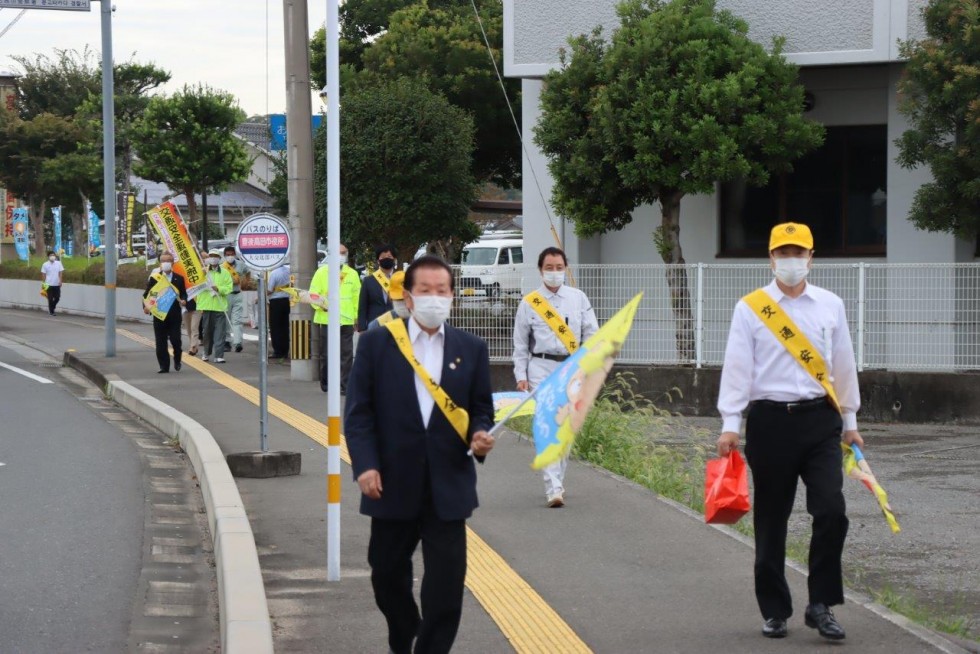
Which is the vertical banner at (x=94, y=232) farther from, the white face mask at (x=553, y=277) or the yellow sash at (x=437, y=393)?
the yellow sash at (x=437, y=393)

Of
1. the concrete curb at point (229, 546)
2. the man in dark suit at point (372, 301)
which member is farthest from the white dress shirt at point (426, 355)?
the man in dark suit at point (372, 301)

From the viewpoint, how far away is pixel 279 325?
20938mm

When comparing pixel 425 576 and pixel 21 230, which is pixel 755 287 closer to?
pixel 425 576

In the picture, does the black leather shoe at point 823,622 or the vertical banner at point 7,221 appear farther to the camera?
the vertical banner at point 7,221

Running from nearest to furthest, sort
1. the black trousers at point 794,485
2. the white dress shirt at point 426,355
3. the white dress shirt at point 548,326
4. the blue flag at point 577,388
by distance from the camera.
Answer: the blue flag at point 577,388 < the white dress shirt at point 426,355 < the black trousers at point 794,485 < the white dress shirt at point 548,326

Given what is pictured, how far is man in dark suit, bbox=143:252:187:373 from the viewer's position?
19.5 m

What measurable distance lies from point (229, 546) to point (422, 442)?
276cm

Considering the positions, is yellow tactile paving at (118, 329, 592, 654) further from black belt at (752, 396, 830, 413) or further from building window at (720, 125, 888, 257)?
building window at (720, 125, 888, 257)

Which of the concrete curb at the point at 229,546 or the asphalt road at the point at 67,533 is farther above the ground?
the concrete curb at the point at 229,546

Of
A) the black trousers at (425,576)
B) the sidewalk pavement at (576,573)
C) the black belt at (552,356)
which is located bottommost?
the sidewalk pavement at (576,573)

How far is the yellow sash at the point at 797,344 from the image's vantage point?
6004 millimetres

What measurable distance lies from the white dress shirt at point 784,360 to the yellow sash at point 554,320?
3042 mm

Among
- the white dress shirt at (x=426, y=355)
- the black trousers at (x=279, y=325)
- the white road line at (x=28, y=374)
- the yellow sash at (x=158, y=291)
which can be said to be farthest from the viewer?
the black trousers at (x=279, y=325)

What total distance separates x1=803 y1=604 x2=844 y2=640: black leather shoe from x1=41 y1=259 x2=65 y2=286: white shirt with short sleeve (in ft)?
104
